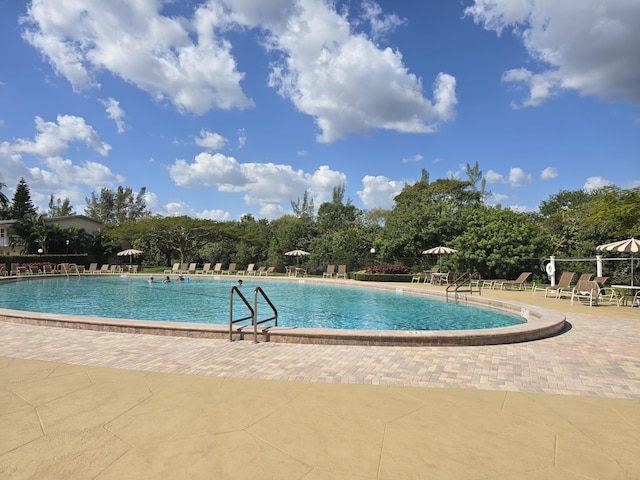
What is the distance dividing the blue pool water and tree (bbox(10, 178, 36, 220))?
43.8 metres

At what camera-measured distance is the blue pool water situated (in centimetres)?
960

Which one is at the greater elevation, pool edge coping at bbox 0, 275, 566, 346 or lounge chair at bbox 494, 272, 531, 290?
lounge chair at bbox 494, 272, 531, 290

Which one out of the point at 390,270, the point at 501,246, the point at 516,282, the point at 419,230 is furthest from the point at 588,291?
the point at 419,230

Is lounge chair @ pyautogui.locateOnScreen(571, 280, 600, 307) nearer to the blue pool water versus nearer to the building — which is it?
the blue pool water

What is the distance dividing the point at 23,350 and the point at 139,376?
252cm

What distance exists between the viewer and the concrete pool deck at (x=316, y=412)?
7.83 ft

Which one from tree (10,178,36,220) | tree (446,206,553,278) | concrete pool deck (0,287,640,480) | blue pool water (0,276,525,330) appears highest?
tree (10,178,36,220)

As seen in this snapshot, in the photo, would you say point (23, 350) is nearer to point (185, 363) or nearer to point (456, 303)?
point (185, 363)

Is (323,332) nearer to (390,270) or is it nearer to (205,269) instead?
(390,270)

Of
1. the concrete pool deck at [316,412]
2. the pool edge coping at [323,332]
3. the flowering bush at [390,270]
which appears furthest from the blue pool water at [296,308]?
the flowering bush at [390,270]

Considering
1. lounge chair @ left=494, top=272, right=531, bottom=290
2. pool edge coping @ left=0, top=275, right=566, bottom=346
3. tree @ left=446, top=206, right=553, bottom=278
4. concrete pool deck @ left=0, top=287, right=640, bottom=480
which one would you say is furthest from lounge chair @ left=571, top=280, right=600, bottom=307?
tree @ left=446, top=206, right=553, bottom=278

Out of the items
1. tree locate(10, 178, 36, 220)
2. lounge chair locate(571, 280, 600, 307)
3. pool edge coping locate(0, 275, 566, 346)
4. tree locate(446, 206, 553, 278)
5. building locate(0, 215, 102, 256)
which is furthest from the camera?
tree locate(10, 178, 36, 220)

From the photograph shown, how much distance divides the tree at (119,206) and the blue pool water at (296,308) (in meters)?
48.3

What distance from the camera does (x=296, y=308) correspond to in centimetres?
1227
